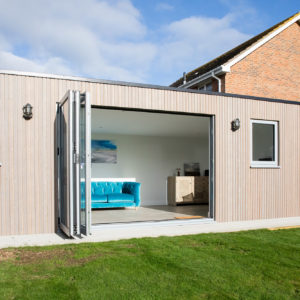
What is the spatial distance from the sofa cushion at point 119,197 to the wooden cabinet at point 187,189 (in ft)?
6.27

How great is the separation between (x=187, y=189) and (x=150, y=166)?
147 cm

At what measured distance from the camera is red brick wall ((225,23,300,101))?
41.7 ft

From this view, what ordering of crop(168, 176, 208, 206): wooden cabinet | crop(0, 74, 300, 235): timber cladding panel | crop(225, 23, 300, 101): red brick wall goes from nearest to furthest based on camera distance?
crop(0, 74, 300, 235): timber cladding panel
crop(168, 176, 208, 206): wooden cabinet
crop(225, 23, 300, 101): red brick wall

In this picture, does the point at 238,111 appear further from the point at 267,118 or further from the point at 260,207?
the point at 260,207

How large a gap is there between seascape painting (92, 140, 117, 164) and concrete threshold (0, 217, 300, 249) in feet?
15.6

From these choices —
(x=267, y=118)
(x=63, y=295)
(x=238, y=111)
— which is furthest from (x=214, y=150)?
(x=63, y=295)

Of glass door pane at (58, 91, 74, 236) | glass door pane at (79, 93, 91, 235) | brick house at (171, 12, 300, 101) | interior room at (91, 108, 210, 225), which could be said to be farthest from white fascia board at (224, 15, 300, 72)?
glass door pane at (79, 93, 91, 235)

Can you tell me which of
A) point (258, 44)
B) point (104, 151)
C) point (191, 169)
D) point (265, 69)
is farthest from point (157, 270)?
point (258, 44)

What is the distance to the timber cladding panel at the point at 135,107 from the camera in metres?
5.50

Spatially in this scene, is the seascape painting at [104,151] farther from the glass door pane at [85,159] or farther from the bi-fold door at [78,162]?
the glass door pane at [85,159]

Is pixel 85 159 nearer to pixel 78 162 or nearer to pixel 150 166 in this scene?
pixel 78 162

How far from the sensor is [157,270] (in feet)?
12.2

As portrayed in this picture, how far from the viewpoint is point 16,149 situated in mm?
5531

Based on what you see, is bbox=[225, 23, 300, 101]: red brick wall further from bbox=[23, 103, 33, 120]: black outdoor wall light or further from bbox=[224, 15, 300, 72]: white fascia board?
bbox=[23, 103, 33, 120]: black outdoor wall light
